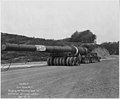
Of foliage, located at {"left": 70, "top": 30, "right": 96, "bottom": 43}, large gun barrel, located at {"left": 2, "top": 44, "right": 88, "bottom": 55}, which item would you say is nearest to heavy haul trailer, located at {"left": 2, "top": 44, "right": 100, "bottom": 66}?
large gun barrel, located at {"left": 2, "top": 44, "right": 88, "bottom": 55}

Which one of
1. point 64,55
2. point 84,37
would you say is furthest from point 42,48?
point 84,37

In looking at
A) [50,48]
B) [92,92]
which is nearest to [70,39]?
[50,48]

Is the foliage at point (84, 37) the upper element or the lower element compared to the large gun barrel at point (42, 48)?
upper

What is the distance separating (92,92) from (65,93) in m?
1.26

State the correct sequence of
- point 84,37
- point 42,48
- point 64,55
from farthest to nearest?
point 84,37
point 64,55
point 42,48

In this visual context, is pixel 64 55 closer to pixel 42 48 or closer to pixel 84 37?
pixel 42 48

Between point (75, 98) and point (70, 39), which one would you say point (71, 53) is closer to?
point (75, 98)

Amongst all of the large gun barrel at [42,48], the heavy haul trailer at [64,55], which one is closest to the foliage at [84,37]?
the large gun barrel at [42,48]

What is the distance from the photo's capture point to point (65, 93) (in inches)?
366

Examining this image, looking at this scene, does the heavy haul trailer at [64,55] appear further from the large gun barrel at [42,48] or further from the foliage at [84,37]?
the foliage at [84,37]

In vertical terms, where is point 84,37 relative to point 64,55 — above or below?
above

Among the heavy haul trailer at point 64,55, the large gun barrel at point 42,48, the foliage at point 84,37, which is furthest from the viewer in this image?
the foliage at point 84,37

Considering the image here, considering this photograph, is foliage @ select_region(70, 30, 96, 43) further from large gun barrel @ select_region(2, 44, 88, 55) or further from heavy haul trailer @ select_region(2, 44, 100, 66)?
heavy haul trailer @ select_region(2, 44, 100, 66)

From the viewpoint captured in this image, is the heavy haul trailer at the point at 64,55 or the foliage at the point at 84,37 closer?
the heavy haul trailer at the point at 64,55
